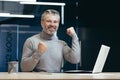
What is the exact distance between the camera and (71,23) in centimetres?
589

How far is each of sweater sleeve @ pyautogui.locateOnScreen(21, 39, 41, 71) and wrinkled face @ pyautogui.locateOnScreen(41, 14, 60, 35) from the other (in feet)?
0.67

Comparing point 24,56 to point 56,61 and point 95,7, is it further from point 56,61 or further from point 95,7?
point 95,7

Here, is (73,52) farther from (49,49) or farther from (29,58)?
(29,58)

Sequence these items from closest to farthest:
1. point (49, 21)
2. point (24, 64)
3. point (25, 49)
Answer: point (24, 64)
point (25, 49)
point (49, 21)

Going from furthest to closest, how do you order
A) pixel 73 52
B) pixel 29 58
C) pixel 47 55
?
pixel 73 52
pixel 47 55
pixel 29 58

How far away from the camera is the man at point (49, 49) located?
1984 millimetres

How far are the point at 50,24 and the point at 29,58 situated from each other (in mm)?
415

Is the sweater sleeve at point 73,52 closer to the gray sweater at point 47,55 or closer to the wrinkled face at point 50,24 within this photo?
the gray sweater at point 47,55

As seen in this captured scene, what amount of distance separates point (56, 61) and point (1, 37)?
3787 millimetres

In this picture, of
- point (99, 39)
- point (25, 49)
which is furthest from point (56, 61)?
point (99, 39)

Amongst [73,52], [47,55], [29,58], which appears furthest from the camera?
[73,52]

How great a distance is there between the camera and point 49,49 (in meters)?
2.13

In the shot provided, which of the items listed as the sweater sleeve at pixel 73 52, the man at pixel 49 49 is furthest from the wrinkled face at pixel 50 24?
the sweater sleeve at pixel 73 52

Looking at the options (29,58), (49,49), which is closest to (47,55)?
(49,49)
